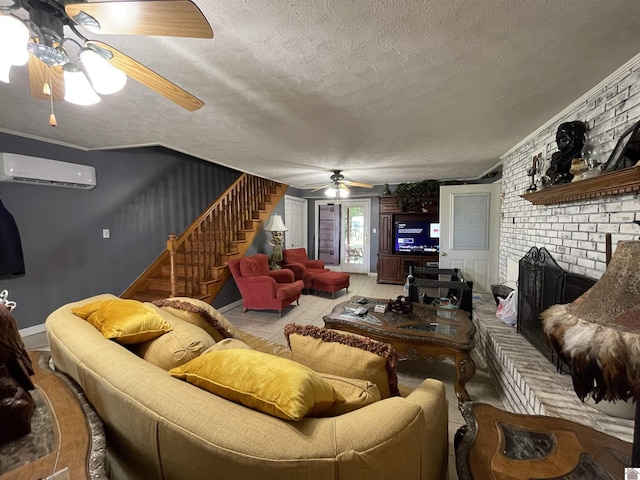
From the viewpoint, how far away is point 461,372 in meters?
1.89

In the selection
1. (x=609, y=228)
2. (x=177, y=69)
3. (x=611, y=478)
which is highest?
(x=177, y=69)

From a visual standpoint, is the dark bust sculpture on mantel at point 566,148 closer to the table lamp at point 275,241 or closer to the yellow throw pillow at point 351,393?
the yellow throw pillow at point 351,393

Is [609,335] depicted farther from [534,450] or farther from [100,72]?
[100,72]

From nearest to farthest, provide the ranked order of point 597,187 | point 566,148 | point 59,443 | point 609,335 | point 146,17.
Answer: point 609,335 → point 59,443 → point 146,17 → point 597,187 → point 566,148

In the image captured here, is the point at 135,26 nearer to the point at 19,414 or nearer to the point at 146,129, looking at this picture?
the point at 19,414

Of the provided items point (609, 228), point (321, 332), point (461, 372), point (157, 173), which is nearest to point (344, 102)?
point (321, 332)

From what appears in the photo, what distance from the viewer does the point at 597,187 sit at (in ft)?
5.01

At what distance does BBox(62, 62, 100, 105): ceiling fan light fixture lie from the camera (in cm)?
109

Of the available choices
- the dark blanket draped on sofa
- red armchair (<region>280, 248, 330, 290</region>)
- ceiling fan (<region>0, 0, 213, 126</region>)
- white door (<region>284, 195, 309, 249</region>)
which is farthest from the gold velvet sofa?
white door (<region>284, 195, 309, 249</region>)

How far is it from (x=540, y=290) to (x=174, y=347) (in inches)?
106

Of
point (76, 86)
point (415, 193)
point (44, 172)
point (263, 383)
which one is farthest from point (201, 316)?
point (415, 193)

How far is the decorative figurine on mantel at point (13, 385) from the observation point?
0.79 meters

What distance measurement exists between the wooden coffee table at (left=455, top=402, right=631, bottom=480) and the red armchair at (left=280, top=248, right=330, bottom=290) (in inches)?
157

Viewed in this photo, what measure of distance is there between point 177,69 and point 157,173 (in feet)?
10.4
